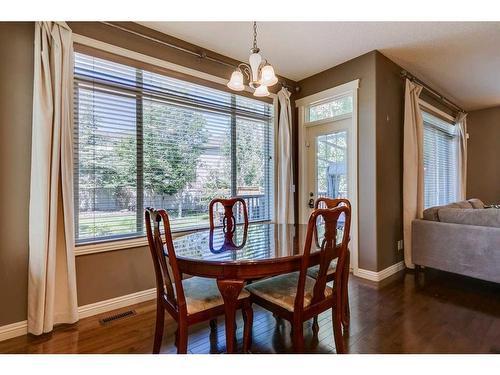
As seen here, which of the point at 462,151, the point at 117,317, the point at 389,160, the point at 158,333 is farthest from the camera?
the point at 462,151

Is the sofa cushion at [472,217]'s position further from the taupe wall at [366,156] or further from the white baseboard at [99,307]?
the white baseboard at [99,307]

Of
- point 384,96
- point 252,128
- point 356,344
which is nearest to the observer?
point 356,344

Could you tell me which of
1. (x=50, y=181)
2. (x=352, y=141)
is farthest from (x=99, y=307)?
(x=352, y=141)

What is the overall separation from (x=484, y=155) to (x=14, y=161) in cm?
747

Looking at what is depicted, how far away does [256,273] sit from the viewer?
59.6 inches

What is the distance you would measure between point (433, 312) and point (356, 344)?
3.12 ft

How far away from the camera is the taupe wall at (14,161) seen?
1.93m

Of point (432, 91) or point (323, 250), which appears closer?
point (323, 250)

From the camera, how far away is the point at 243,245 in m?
1.89

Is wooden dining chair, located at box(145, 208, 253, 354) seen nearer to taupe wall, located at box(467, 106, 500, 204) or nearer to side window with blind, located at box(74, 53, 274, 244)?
side window with blind, located at box(74, 53, 274, 244)

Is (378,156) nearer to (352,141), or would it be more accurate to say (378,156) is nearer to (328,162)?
(352,141)

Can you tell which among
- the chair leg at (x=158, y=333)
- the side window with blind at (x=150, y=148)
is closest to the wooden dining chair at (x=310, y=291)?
the chair leg at (x=158, y=333)
